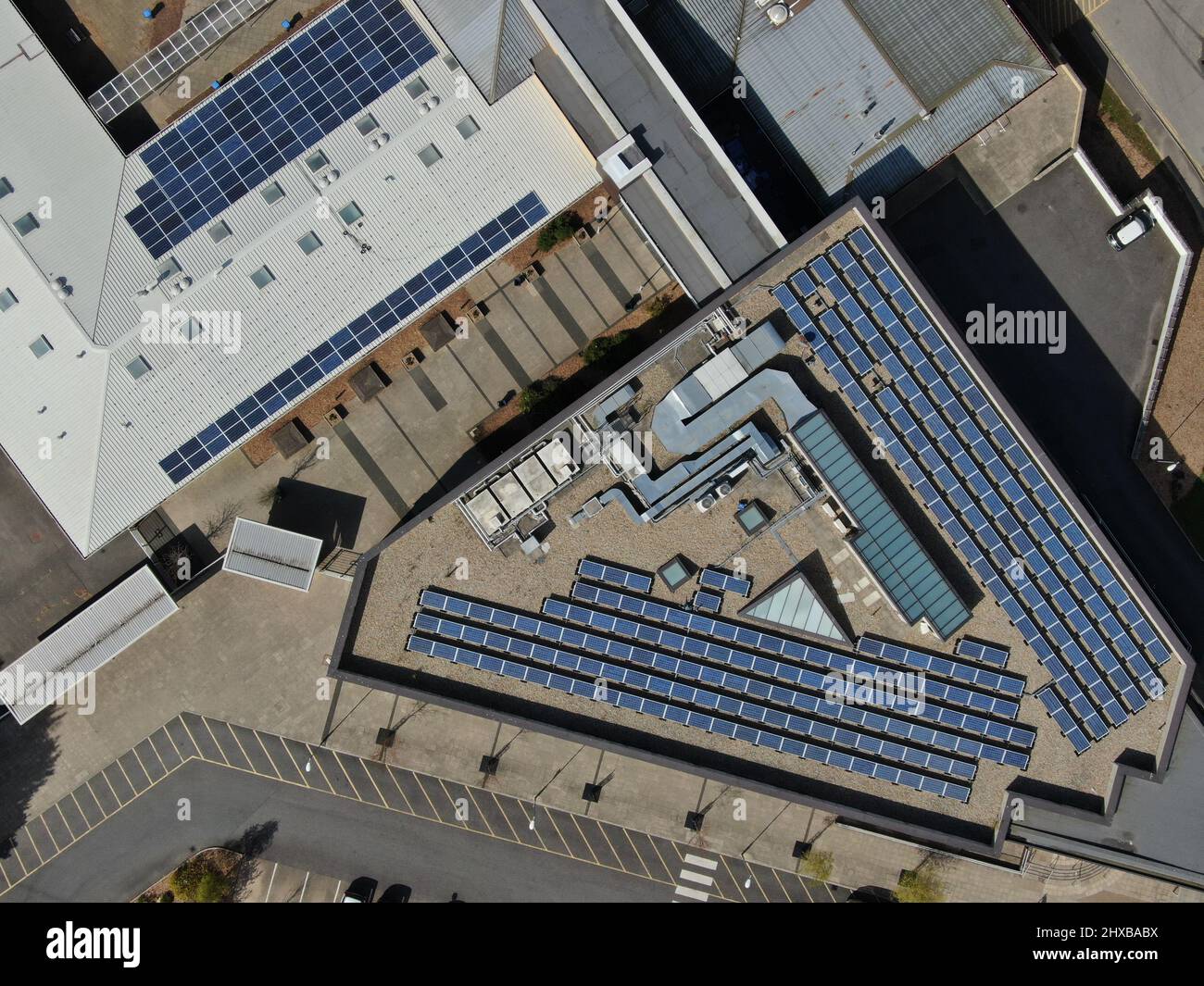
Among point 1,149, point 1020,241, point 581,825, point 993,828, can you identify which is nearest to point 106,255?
point 1,149

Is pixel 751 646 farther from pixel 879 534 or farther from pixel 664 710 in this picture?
pixel 879 534

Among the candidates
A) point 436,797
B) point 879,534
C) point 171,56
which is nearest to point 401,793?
point 436,797

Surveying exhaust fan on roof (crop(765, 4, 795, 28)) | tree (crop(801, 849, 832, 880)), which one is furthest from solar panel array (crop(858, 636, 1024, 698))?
exhaust fan on roof (crop(765, 4, 795, 28))

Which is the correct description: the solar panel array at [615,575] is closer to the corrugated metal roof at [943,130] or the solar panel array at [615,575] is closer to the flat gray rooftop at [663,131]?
the flat gray rooftop at [663,131]

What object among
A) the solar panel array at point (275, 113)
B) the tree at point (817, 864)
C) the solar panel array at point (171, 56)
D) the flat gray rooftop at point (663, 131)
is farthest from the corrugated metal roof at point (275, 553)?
the tree at point (817, 864)

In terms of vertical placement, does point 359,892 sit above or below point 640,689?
below

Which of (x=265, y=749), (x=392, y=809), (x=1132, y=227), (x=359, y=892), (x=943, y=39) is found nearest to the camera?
(x=943, y=39)

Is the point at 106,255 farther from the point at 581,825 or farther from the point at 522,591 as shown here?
the point at 581,825
